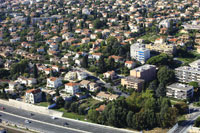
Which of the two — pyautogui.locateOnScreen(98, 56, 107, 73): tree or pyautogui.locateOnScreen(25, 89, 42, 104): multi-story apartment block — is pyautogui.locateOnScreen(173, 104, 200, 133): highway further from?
pyautogui.locateOnScreen(25, 89, 42, 104): multi-story apartment block

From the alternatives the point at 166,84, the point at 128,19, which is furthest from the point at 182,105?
the point at 128,19

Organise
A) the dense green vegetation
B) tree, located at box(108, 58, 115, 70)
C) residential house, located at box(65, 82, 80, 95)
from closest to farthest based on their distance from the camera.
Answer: the dense green vegetation, residential house, located at box(65, 82, 80, 95), tree, located at box(108, 58, 115, 70)

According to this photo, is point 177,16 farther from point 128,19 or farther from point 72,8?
point 72,8

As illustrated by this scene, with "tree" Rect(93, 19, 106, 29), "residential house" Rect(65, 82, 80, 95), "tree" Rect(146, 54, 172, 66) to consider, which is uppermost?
"tree" Rect(93, 19, 106, 29)

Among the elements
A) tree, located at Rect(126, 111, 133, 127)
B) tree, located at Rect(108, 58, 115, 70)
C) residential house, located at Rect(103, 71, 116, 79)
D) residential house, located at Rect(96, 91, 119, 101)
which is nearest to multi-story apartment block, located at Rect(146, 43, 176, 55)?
tree, located at Rect(108, 58, 115, 70)

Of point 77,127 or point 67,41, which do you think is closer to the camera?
point 77,127

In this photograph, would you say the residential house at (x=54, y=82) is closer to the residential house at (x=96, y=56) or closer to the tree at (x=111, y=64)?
the tree at (x=111, y=64)

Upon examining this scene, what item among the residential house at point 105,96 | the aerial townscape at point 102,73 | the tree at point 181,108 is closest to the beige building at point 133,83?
the aerial townscape at point 102,73

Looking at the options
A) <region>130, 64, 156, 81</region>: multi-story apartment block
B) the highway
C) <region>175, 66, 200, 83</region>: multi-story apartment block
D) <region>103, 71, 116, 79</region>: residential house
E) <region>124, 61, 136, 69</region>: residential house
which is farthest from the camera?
<region>124, 61, 136, 69</region>: residential house
